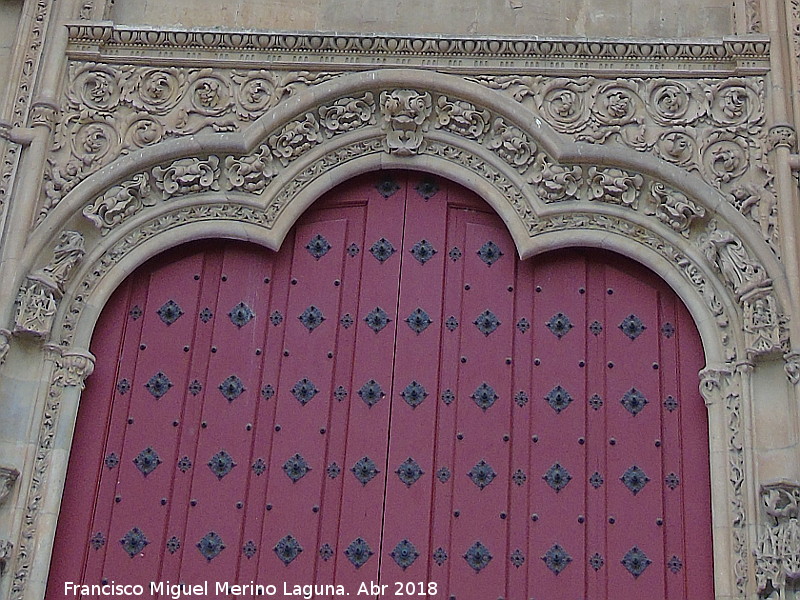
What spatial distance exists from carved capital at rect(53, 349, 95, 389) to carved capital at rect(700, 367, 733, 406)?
3.41m

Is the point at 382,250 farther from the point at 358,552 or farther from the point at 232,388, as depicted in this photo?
the point at 358,552

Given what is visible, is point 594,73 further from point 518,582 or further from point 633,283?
point 518,582

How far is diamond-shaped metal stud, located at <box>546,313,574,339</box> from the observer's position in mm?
7637

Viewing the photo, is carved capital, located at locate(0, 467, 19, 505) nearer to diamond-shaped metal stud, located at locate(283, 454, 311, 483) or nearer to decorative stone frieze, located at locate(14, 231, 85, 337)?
decorative stone frieze, located at locate(14, 231, 85, 337)

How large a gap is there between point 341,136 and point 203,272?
3.81 ft

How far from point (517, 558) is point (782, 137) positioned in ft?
9.31

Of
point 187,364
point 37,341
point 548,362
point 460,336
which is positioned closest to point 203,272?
point 187,364

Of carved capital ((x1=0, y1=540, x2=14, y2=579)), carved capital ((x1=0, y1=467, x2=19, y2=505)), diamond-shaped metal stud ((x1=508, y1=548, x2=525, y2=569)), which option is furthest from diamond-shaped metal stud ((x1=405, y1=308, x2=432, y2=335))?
carved capital ((x1=0, y1=540, x2=14, y2=579))

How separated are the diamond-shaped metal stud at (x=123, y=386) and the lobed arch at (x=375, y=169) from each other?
24cm

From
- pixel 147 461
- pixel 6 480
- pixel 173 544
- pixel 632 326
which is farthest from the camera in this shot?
pixel 632 326

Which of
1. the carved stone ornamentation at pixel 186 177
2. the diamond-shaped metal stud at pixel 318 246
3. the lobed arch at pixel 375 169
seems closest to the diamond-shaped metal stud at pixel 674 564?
the lobed arch at pixel 375 169

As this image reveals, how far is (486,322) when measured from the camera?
302 inches

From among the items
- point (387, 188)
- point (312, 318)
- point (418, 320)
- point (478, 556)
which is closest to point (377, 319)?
point (418, 320)

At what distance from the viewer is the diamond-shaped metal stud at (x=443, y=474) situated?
23.9ft
